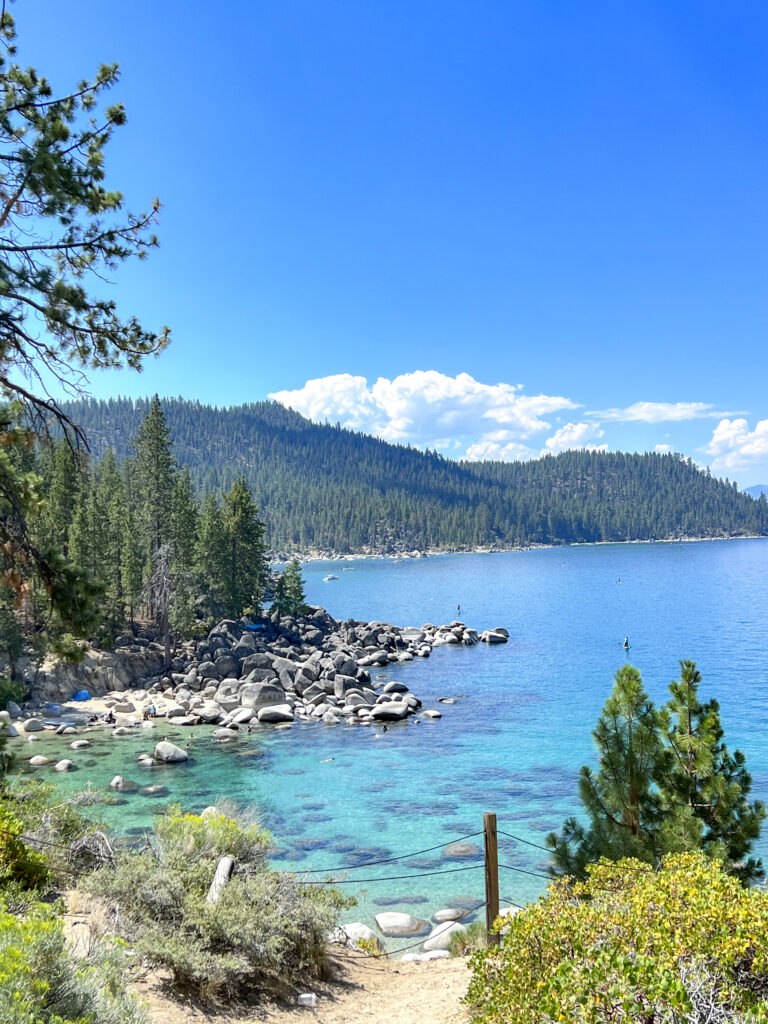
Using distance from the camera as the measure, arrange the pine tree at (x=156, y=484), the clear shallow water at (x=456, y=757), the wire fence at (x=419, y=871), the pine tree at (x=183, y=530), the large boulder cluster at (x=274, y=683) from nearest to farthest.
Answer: the wire fence at (x=419, y=871)
the clear shallow water at (x=456, y=757)
the large boulder cluster at (x=274, y=683)
the pine tree at (x=183, y=530)
the pine tree at (x=156, y=484)

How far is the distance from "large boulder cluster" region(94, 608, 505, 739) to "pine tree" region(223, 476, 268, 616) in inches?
88.7

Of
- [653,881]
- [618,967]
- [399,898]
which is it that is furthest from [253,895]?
[399,898]

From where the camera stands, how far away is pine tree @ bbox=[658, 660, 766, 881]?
9.82 meters

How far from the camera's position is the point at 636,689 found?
10742mm

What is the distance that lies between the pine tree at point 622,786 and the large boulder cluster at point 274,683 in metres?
21.1

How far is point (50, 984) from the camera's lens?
4.72m

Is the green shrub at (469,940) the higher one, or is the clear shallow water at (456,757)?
the green shrub at (469,940)

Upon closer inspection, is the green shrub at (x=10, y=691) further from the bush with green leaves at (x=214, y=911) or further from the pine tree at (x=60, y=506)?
the bush with green leaves at (x=214, y=911)

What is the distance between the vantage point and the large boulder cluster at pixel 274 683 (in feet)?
104

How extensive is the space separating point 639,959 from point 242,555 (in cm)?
4752

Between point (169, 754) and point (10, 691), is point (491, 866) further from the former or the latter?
point (10, 691)

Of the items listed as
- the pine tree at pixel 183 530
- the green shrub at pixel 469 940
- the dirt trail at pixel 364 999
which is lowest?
the green shrub at pixel 469 940

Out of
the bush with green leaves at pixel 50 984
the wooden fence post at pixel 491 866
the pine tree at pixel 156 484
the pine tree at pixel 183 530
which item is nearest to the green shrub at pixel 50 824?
the bush with green leaves at pixel 50 984

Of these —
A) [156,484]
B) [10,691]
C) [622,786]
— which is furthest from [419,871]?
[156,484]
